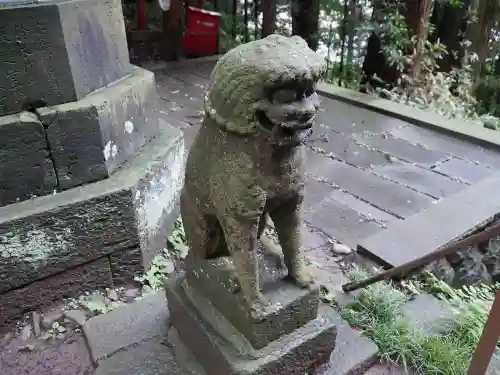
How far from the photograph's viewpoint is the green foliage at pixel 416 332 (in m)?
2.13

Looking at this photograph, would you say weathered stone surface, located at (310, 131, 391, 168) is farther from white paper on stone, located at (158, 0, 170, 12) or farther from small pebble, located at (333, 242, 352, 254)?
white paper on stone, located at (158, 0, 170, 12)

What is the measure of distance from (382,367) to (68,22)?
2.31 meters

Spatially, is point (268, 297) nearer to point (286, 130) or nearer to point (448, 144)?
point (286, 130)

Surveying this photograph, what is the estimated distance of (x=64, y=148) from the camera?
2.56 metres

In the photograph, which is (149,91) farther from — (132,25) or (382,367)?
Result: (132,25)

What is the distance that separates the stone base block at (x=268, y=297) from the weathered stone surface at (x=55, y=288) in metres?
0.98

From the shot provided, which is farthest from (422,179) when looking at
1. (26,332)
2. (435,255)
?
(26,332)

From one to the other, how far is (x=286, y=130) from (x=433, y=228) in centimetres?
204

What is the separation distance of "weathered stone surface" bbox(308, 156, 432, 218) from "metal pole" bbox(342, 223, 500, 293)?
1080 millimetres

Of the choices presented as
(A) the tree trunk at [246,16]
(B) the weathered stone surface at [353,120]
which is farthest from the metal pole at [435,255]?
(A) the tree trunk at [246,16]

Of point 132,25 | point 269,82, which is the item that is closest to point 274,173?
point 269,82

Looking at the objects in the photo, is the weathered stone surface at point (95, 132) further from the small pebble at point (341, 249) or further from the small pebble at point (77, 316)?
Answer: the small pebble at point (341, 249)

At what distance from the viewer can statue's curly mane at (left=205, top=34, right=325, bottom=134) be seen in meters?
1.39

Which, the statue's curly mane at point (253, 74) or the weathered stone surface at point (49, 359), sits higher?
the statue's curly mane at point (253, 74)
